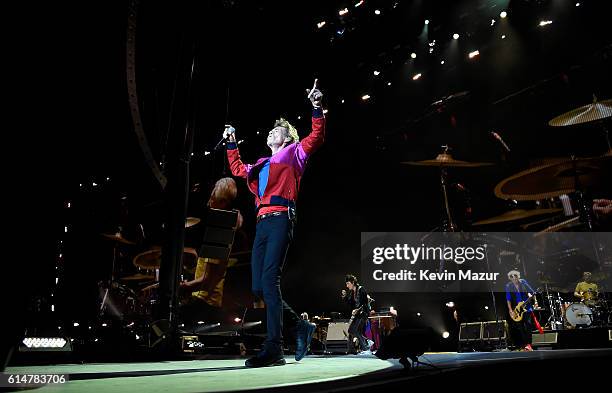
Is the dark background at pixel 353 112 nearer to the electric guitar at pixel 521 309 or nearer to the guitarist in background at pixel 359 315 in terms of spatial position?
the electric guitar at pixel 521 309

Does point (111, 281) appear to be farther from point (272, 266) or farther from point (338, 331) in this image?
point (272, 266)

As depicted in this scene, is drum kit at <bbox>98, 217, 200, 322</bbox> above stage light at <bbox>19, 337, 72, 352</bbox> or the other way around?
above

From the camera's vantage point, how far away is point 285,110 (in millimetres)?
8703

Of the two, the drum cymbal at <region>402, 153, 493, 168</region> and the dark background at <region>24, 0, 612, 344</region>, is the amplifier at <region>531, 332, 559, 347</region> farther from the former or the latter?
the drum cymbal at <region>402, 153, 493, 168</region>

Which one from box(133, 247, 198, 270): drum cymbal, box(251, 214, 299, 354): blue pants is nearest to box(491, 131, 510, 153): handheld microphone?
box(133, 247, 198, 270): drum cymbal

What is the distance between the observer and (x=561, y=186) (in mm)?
8172

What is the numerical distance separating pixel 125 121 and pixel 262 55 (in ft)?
7.55

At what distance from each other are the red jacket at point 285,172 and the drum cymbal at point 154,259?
8430mm

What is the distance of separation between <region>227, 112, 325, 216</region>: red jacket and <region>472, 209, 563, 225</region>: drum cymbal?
7030mm

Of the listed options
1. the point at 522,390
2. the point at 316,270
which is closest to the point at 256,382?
the point at 522,390

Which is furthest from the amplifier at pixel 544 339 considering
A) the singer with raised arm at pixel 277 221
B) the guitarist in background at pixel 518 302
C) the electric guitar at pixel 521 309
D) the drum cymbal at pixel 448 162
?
Answer: the singer with raised arm at pixel 277 221

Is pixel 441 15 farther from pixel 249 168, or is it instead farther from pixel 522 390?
pixel 522 390

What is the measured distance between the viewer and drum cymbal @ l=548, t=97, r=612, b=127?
793 cm

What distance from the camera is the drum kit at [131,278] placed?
10.5 metres
